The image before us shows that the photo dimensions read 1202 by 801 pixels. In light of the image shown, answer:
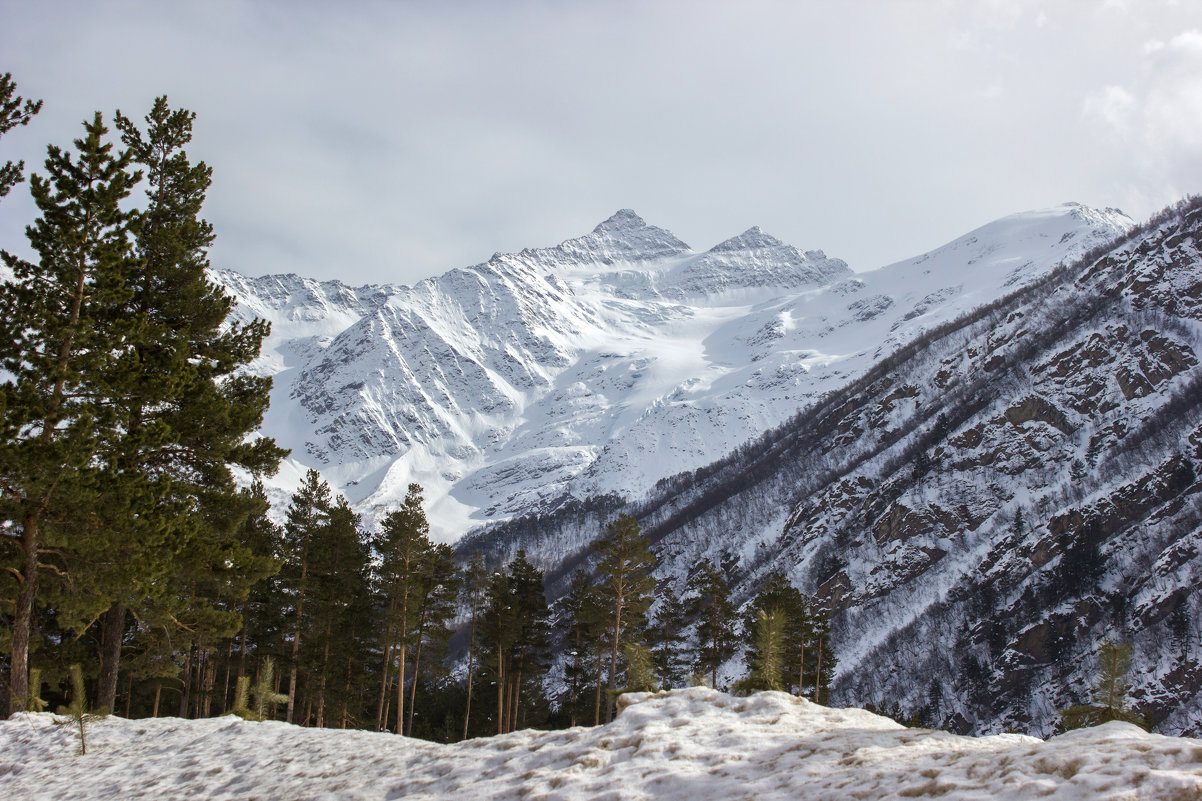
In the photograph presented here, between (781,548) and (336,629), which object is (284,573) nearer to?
(336,629)

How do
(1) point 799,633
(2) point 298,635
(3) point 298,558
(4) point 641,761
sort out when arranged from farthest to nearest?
1. (1) point 799,633
2. (3) point 298,558
3. (2) point 298,635
4. (4) point 641,761

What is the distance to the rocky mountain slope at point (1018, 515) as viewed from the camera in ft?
284

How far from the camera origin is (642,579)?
95.6 ft

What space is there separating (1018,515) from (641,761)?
401 ft

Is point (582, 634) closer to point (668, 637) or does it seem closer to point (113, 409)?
point (668, 637)

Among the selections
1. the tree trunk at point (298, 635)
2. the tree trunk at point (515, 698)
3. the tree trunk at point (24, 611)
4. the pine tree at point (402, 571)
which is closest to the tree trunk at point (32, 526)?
the tree trunk at point (24, 611)

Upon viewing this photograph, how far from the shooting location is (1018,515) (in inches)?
4432

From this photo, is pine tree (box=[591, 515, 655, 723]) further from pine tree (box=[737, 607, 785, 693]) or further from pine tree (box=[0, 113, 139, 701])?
pine tree (box=[0, 113, 139, 701])

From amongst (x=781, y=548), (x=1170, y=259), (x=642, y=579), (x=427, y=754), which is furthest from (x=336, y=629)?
(x=1170, y=259)

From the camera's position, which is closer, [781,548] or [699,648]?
[699,648]

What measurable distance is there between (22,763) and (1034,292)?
218473mm

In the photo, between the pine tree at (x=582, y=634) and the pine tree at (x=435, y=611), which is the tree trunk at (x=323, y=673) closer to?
the pine tree at (x=435, y=611)

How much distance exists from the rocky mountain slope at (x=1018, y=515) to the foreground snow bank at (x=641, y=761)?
76.9 metres

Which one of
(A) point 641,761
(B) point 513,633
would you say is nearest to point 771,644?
(A) point 641,761
